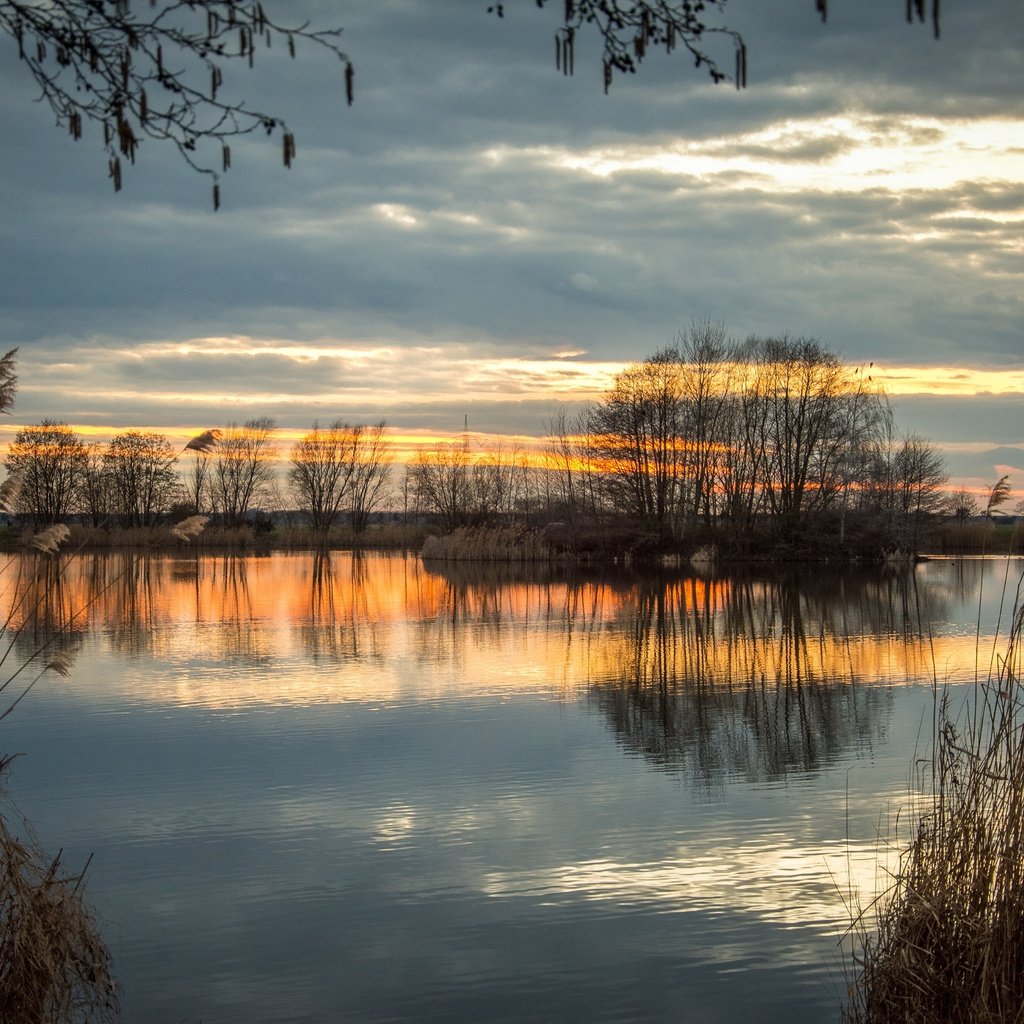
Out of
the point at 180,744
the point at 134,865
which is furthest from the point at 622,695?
the point at 134,865

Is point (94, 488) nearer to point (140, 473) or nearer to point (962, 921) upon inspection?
point (140, 473)

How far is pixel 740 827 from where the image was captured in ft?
25.0

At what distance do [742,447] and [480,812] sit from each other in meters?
42.3

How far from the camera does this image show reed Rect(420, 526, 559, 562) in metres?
44.6

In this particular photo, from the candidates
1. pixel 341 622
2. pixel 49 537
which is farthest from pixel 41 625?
pixel 49 537

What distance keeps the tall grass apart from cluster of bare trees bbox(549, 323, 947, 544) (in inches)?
1615

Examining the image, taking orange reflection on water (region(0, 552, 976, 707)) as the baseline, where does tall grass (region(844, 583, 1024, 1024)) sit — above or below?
above

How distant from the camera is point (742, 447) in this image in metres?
49.0

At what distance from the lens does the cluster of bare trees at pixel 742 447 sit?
152 feet

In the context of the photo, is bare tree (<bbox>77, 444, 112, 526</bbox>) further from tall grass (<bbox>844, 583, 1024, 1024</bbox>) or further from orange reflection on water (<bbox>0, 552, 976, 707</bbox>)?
tall grass (<bbox>844, 583, 1024, 1024</bbox>)

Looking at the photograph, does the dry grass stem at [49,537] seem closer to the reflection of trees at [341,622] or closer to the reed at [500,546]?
the reflection of trees at [341,622]

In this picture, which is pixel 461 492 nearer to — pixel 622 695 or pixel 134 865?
pixel 622 695

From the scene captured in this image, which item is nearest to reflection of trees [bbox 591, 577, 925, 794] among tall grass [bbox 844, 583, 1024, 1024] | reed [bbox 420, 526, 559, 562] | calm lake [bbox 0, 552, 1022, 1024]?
calm lake [bbox 0, 552, 1022, 1024]

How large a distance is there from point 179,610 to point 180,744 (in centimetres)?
1374
